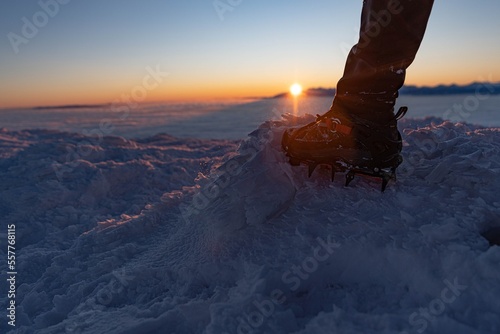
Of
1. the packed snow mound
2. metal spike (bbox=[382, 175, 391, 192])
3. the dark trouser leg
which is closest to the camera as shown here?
the packed snow mound

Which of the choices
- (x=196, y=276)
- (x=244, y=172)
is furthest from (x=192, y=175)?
(x=196, y=276)

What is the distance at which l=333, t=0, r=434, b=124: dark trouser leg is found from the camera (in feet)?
5.65

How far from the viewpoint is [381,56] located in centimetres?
182

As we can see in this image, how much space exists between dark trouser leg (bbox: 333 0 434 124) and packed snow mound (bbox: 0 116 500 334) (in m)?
0.47

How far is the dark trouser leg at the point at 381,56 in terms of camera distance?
1.72 metres

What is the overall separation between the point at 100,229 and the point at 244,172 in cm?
158

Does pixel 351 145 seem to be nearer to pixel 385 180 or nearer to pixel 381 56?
pixel 385 180

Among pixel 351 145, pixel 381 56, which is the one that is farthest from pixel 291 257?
pixel 381 56

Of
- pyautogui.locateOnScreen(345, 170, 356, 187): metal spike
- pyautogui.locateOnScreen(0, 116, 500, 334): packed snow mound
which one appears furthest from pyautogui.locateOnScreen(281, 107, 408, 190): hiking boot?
pyautogui.locateOnScreen(0, 116, 500, 334): packed snow mound

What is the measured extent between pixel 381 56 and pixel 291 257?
1183 mm

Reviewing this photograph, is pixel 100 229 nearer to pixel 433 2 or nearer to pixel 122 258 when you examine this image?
pixel 122 258

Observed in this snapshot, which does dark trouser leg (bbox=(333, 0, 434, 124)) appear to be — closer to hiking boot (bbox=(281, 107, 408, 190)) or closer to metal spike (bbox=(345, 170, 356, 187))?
hiking boot (bbox=(281, 107, 408, 190))

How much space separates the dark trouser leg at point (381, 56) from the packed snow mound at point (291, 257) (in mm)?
473

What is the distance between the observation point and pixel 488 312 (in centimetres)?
119
